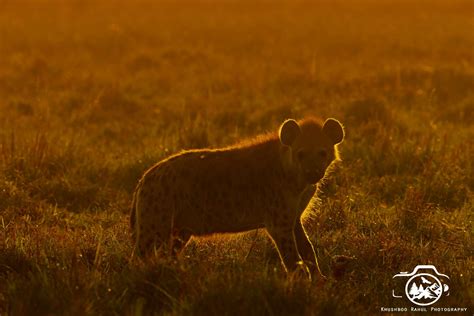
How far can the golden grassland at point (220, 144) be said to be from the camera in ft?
13.5

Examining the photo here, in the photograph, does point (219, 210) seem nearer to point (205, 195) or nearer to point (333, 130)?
point (205, 195)

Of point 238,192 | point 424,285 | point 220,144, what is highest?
point 238,192

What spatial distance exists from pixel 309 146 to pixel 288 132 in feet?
0.42

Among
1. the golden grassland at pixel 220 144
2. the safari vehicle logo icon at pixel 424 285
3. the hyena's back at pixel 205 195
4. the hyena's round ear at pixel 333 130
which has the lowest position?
the golden grassland at pixel 220 144

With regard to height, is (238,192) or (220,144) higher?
(238,192)

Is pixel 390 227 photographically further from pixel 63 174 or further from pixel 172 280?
pixel 63 174

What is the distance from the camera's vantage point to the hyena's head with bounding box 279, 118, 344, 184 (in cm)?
432

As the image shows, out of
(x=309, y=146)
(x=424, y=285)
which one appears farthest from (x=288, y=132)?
(x=424, y=285)

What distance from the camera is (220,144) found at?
802 centimetres

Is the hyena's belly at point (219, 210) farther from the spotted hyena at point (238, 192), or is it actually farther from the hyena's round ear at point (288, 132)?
the hyena's round ear at point (288, 132)

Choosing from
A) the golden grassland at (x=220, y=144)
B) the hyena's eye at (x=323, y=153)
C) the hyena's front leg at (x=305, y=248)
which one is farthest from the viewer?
the hyena's front leg at (x=305, y=248)

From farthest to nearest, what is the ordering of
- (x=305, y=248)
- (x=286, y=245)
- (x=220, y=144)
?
(x=220, y=144) → (x=305, y=248) → (x=286, y=245)

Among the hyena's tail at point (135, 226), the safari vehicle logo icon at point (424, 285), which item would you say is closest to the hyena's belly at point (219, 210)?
the hyena's tail at point (135, 226)

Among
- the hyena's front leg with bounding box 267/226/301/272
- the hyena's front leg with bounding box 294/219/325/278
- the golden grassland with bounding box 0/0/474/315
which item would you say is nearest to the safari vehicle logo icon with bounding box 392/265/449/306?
the golden grassland with bounding box 0/0/474/315
